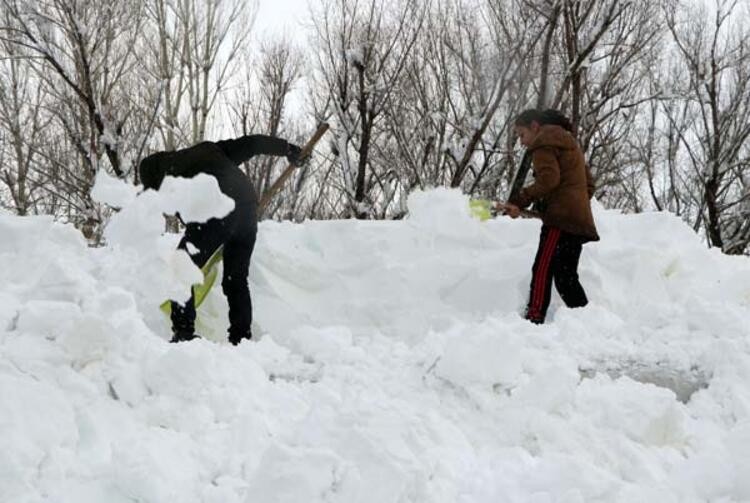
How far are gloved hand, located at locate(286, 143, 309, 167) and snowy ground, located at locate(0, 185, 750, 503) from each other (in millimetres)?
1219

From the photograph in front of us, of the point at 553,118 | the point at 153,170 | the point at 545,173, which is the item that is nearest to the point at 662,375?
the point at 545,173

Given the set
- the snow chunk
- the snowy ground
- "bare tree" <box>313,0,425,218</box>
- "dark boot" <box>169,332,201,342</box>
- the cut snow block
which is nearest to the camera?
the snowy ground

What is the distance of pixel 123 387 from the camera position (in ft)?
7.22

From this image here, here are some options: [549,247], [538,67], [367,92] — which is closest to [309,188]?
[367,92]

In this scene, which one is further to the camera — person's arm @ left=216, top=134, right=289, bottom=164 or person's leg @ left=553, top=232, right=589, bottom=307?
person's leg @ left=553, top=232, right=589, bottom=307

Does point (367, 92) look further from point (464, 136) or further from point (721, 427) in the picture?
point (721, 427)

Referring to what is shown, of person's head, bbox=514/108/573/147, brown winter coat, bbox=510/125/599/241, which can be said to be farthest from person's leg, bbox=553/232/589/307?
person's head, bbox=514/108/573/147

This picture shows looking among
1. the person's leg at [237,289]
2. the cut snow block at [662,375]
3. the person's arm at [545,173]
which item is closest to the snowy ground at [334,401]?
the cut snow block at [662,375]

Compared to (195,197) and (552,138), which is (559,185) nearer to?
(552,138)

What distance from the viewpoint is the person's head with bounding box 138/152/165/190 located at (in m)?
3.87

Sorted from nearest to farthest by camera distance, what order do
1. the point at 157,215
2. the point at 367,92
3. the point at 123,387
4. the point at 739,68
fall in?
1. the point at 123,387
2. the point at 157,215
3. the point at 367,92
4. the point at 739,68

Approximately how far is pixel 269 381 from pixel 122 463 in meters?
0.92

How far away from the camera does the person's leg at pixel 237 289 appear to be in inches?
155

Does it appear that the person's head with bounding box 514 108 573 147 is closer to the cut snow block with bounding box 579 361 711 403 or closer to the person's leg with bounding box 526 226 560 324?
the person's leg with bounding box 526 226 560 324
